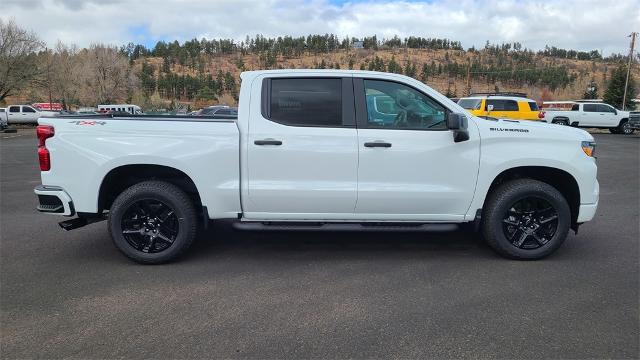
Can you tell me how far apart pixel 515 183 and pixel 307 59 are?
107m

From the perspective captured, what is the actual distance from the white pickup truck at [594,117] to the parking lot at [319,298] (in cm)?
2705

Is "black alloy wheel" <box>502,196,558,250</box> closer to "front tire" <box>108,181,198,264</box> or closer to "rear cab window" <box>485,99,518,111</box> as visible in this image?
"front tire" <box>108,181,198,264</box>

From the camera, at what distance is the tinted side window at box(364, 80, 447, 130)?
183 inches

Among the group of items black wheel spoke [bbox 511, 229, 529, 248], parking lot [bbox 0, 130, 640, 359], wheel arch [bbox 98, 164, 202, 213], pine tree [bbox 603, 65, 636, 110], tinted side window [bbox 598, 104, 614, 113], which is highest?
pine tree [bbox 603, 65, 636, 110]

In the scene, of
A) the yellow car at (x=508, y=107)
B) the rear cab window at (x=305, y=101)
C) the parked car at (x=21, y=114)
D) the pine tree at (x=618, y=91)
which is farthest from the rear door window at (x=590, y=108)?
the parked car at (x=21, y=114)

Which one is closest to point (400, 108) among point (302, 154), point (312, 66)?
point (302, 154)

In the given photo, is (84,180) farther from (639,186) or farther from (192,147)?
(639,186)

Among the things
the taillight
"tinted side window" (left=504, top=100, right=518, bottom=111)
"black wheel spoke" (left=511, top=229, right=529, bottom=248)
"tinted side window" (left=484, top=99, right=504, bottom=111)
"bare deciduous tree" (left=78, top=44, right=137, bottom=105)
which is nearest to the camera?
the taillight

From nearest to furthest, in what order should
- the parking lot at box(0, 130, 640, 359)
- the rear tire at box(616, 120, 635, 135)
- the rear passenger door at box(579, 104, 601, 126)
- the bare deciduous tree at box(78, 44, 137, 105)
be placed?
the parking lot at box(0, 130, 640, 359) → the rear tire at box(616, 120, 635, 135) → the rear passenger door at box(579, 104, 601, 126) → the bare deciduous tree at box(78, 44, 137, 105)

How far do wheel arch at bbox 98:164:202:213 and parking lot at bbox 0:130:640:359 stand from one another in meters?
0.63

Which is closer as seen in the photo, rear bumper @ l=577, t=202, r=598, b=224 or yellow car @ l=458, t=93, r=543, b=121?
rear bumper @ l=577, t=202, r=598, b=224

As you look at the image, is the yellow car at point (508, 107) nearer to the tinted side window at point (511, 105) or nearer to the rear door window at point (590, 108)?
the tinted side window at point (511, 105)

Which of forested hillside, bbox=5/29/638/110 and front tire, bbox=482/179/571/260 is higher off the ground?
forested hillside, bbox=5/29/638/110

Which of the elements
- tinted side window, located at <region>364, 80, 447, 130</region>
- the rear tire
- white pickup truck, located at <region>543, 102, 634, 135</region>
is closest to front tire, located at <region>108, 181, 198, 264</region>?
tinted side window, located at <region>364, 80, 447, 130</region>
